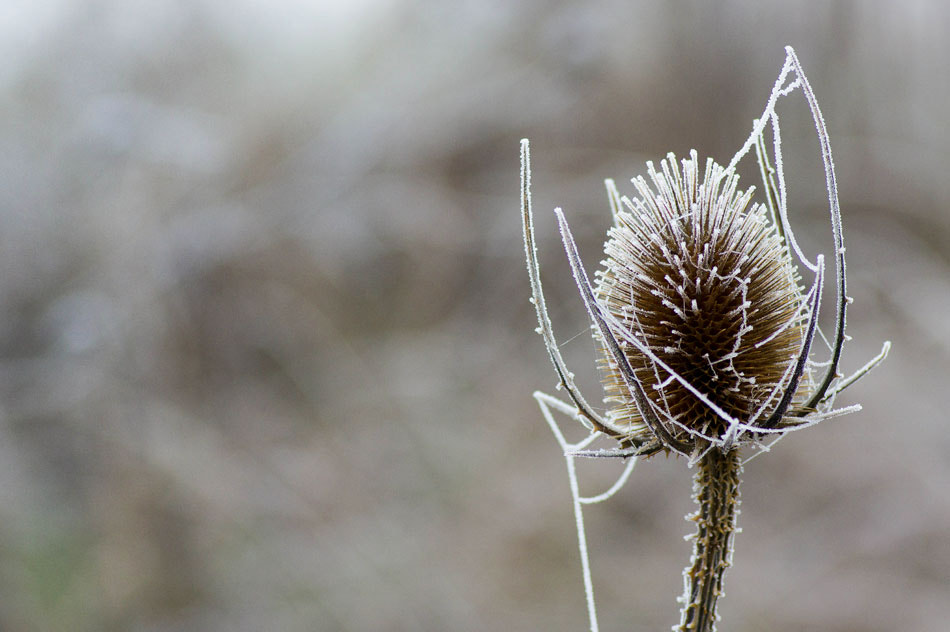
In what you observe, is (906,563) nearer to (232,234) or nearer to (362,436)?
(362,436)

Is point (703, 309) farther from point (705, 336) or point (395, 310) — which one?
point (395, 310)

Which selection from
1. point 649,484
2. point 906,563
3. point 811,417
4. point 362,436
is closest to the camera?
point 811,417

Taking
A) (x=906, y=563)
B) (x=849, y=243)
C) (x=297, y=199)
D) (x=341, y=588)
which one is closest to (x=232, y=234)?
(x=297, y=199)

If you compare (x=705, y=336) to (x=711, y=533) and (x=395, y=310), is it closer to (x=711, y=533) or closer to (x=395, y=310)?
(x=711, y=533)

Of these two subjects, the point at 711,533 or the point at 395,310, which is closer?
the point at 711,533

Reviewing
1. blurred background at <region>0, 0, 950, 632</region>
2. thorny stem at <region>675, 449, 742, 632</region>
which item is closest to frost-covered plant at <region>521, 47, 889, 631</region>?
thorny stem at <region>675, 449, 742, 632</region>

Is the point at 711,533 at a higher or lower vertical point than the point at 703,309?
lower

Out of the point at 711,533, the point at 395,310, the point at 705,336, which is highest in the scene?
the point at 395,310

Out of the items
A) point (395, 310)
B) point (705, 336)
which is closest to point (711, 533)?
point (705, 336)
